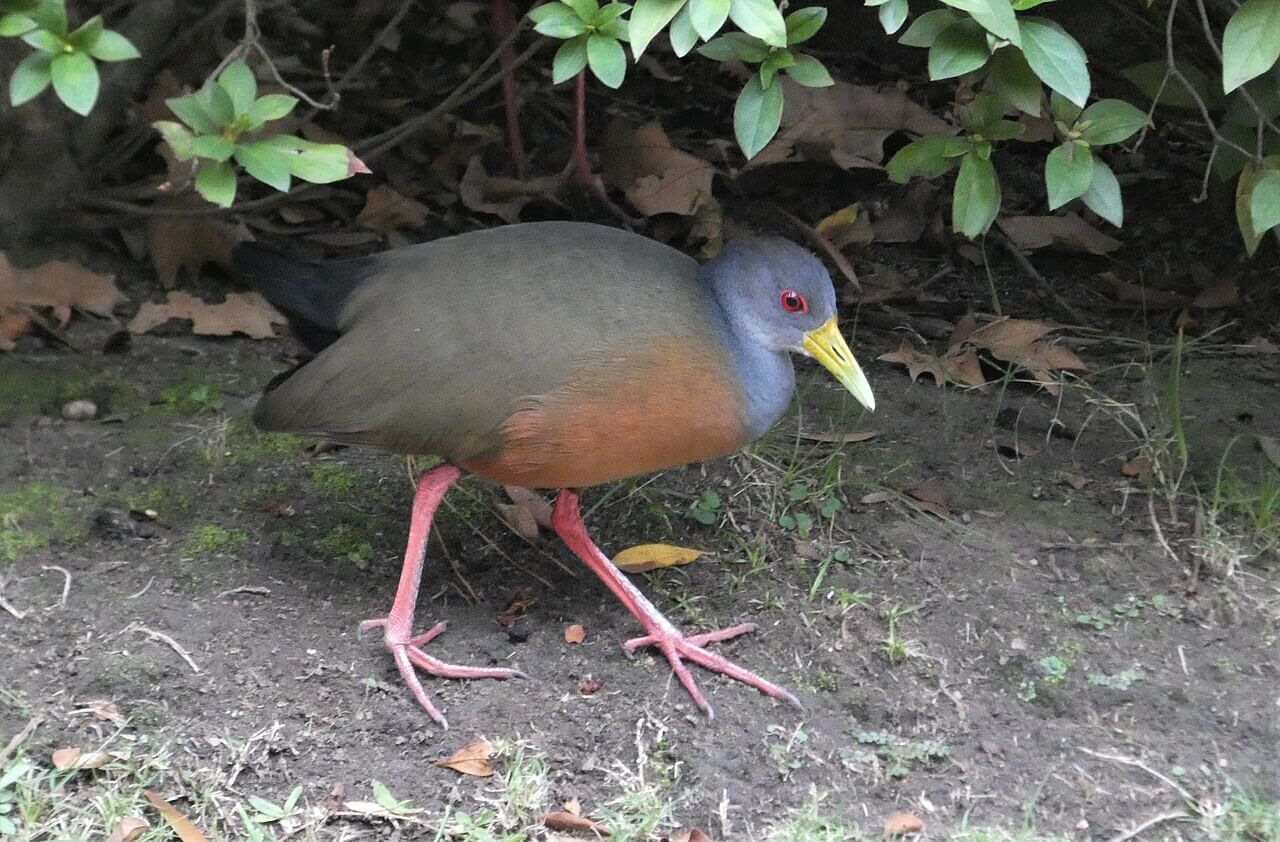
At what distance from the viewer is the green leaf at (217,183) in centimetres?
277

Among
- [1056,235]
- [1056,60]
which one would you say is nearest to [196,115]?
[1056,60]

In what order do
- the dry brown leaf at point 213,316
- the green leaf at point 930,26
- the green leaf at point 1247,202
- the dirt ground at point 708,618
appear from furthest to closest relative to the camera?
the dry brown leaf at point 213,316 < the green leaf at point 1247,202 < the green leaf at point 930,26 < the dirt ground at point 708,618

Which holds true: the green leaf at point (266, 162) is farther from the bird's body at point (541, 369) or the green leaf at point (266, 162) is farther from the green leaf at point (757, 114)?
the green leaf at point (757, 114)

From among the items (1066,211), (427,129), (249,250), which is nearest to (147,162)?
(427,129)

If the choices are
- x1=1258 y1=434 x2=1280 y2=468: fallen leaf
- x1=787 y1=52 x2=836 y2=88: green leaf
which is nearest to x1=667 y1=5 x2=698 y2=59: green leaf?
x1=787 y1=52 x2=836 y2=88: green leaf

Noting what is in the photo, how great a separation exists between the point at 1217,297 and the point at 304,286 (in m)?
3.00

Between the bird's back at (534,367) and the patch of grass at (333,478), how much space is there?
0.44 meters

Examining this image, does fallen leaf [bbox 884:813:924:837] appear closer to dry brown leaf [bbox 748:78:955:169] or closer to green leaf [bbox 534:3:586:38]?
green leaf [bbox 534:3:586:38]

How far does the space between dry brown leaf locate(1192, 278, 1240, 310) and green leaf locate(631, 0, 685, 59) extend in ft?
8.52

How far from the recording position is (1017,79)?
3111 millimetres

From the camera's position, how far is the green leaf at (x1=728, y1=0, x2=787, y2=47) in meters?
2.62

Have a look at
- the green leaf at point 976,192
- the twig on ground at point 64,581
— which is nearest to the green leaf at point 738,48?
the green leaf at point 976,192

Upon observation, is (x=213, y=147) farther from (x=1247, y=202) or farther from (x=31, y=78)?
(x=1247, y=202)

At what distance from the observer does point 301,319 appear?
3.55 meters
